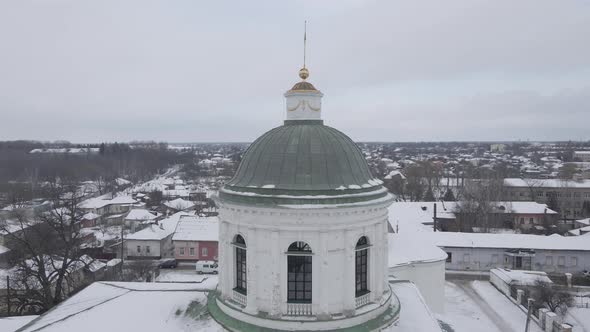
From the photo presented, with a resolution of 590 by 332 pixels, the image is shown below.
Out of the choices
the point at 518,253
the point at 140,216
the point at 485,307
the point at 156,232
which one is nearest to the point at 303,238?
the point at 485,307

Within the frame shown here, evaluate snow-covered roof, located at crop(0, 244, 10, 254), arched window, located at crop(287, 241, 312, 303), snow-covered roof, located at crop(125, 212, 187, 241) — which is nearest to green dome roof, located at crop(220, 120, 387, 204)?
arched window, located at crop(287, 241, 312, 303)

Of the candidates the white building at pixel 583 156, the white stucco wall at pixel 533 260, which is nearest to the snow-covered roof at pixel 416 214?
the white stucco wall at pixel 533 260

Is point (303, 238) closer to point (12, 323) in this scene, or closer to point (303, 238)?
point (303, 238)

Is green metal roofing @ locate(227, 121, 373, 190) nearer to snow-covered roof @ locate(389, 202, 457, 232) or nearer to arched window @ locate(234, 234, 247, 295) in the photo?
arched window @ locate(234, 234, 247, 295)

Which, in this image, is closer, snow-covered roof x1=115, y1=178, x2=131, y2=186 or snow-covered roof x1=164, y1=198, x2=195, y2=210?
snow-covered roof x1=164, y1=198, x2=195, y2=210

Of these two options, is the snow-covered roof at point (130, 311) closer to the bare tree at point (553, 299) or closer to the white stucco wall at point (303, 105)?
the white stucco wall at point (303, 105)

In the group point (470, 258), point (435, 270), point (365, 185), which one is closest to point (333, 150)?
point (365, 185)

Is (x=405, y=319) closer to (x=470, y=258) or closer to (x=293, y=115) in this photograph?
(x=293, y=115)
